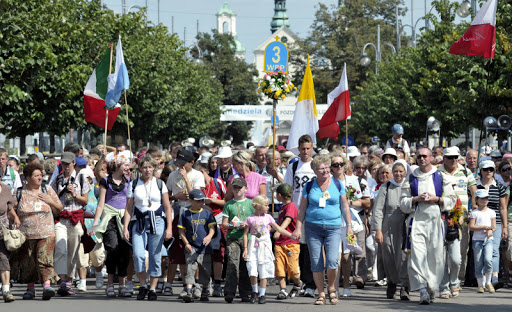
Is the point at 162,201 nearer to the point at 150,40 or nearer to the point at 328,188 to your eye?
the point at 328,188

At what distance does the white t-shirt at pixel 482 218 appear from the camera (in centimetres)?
1316

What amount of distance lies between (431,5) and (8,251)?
2941 centimetres

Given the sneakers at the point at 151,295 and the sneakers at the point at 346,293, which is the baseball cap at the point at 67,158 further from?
the sneakers at the point at 346,293

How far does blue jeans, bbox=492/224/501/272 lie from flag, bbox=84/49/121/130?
6736 millimetres

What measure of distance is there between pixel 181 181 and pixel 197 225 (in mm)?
774

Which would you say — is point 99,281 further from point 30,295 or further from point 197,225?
point 197,225

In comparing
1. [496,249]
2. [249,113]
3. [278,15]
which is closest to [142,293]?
[496,249]

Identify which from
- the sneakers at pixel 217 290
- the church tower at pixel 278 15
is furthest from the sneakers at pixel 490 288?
the church tower at pixel 278 15

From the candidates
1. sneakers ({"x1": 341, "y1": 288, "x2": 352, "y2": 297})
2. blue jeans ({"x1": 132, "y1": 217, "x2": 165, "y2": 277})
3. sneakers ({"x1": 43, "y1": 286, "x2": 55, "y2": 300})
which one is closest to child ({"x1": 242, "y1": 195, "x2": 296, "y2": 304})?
blue jeans ({"x1": 132, "y1": 217, "x2": 165, "y2": 277})

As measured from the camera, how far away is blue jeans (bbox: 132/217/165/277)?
1170 cm

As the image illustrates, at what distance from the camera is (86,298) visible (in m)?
12.1

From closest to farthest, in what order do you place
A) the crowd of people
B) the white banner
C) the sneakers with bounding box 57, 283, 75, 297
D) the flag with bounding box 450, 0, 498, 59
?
the crowd of people < the sneakers with bounding box 57, 283, 75, 297 < the flag with bounding box 450, 0, 498, 59 < the white banner

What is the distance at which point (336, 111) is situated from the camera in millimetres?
17719

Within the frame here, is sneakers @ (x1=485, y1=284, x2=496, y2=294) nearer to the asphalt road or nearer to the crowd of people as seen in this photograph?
the crowd of people
